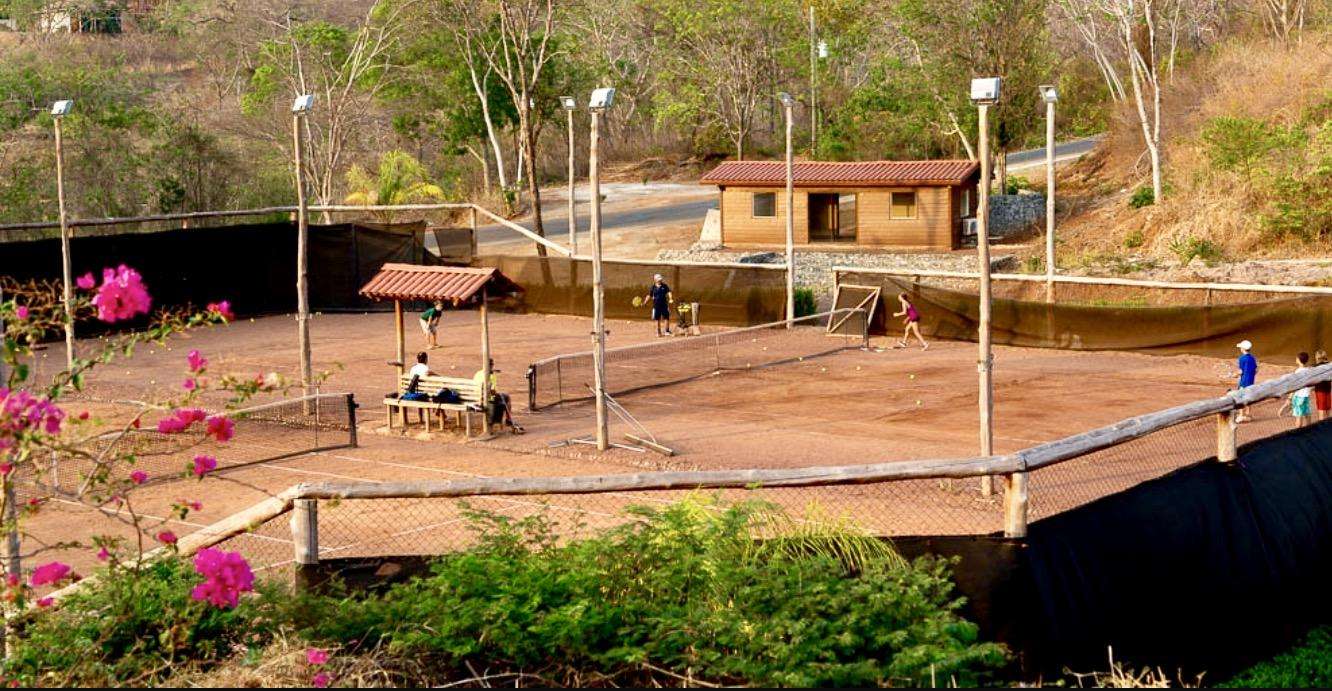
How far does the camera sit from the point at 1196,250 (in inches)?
1526

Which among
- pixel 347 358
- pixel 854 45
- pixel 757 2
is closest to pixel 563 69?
pixel 757 2

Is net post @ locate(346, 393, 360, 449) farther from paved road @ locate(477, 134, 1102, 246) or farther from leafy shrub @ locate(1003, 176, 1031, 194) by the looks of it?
leafy shrub @ locate(1003, 176, 1031, 194)

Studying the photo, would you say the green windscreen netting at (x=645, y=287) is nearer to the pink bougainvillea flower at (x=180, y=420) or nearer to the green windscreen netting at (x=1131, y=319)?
the green windscreen netting at (x=1131, y=319)

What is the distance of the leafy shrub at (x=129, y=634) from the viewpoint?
8.00 metres

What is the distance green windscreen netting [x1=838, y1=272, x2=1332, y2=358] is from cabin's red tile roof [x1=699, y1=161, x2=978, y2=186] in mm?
8846

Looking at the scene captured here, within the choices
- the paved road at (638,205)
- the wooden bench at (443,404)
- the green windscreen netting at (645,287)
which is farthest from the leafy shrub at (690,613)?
the paved road at (638,205)

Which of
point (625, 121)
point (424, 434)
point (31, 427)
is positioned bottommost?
point (424, 434)

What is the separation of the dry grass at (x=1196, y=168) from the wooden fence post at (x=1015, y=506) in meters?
32.5

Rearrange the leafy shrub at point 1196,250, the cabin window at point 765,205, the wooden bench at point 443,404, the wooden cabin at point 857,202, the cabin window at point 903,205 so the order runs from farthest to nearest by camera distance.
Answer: the cabin window at point 765,205
the cabin window at point 903,205
the wooden cabin at point 857,202
the leafy shrub at point 1196,250
the wooden bench at point 443,404

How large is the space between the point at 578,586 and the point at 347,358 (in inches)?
910

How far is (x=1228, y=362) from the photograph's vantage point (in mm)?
27766

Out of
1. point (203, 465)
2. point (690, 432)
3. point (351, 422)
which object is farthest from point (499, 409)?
point (203, 465)

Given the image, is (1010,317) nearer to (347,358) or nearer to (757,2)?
(347,358)

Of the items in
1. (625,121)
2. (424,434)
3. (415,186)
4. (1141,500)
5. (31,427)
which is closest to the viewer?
(31,427)
